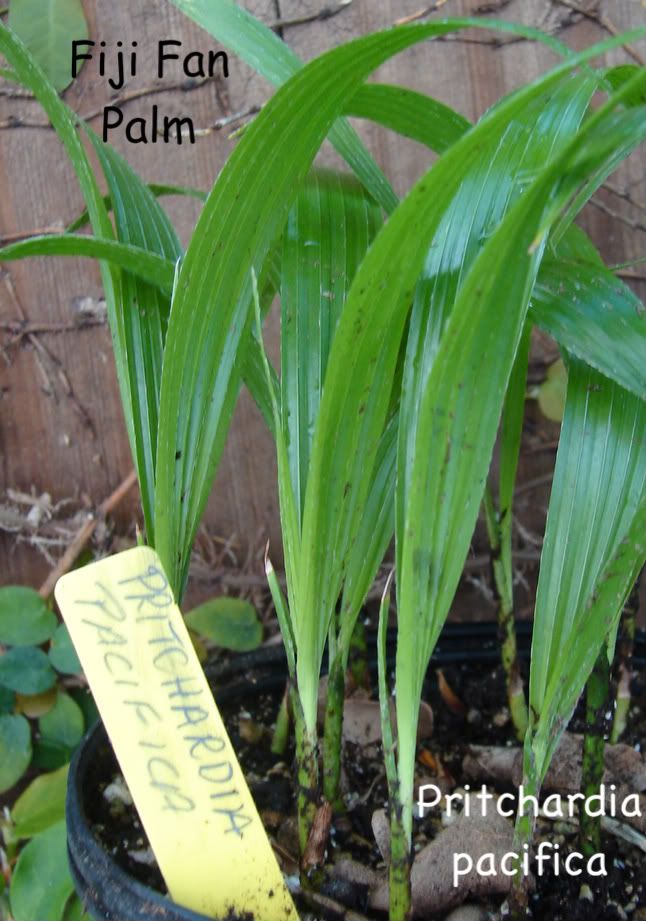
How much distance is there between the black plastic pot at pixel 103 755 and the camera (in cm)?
40

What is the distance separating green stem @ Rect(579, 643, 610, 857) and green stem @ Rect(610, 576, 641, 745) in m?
0.07

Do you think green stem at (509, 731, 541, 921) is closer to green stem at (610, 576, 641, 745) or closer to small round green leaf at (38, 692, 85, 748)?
green stem at (610, 576, 641, 745)

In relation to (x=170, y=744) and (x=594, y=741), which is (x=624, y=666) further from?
(x=170, y=744)

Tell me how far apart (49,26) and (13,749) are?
0.73 m

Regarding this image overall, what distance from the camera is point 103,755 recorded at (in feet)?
1.86

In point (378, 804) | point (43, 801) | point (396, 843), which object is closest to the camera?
point (396, 843)

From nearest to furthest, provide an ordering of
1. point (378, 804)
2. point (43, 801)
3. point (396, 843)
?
point (396, 843) < point (378, 804) < point (43, 801)

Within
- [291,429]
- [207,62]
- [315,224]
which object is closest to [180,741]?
[291,429]

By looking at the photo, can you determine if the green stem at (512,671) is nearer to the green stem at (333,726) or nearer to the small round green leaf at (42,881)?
the green stem at (333,726)

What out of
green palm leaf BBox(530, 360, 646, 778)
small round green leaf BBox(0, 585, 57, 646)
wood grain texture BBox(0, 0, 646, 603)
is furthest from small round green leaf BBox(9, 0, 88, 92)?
green palm leaf BBox(530, 360, 646, 778)

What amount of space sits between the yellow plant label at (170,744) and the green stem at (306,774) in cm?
4

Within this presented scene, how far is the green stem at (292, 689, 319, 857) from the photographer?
0.43m

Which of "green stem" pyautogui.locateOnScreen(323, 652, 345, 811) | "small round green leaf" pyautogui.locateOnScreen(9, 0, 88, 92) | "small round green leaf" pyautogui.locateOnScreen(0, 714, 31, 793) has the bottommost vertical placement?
"small round green leaf" pyautogui.locateOnScreen(0, 714, 31, 793)

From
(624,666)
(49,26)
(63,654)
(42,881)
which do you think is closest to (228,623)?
(63,654)
